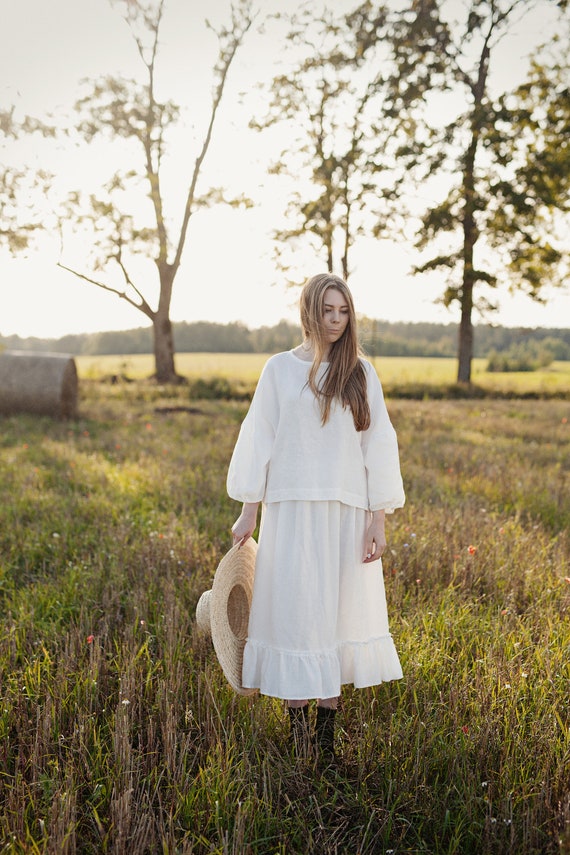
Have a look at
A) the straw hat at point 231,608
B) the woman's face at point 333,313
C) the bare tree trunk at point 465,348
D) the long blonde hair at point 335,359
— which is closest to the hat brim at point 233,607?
the straw hat at point 231,608

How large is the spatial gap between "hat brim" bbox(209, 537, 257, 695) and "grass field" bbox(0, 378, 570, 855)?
0.19 metres

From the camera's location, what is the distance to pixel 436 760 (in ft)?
9.30

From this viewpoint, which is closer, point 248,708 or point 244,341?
point 248,708

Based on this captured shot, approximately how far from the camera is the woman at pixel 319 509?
301 cm

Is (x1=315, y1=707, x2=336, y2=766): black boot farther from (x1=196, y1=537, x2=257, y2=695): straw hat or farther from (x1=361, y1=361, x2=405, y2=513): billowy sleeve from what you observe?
(x1=361, y1=361, x2=405, y2=513): billowy sleeve

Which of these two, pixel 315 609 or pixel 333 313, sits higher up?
pixel 333 313

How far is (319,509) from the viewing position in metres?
3.08

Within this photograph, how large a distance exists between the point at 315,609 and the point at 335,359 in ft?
3.62

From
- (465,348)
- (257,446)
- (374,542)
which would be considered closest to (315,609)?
(374,542)

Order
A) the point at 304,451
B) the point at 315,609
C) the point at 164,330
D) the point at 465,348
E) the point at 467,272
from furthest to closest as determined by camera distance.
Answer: the point at 465,348 < the point at 164,330 < the point at 467,272 < the point at 304,451 < the point at 315,609

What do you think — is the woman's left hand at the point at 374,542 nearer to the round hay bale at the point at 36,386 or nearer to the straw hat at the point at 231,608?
the straw hat at the point at 231,608

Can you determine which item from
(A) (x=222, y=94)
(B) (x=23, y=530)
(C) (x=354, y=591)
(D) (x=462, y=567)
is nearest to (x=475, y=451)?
(D) (x=462, y=567)

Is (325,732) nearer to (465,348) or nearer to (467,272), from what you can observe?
(467,272)

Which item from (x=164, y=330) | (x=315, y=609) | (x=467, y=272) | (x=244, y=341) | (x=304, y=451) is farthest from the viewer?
(x=244, y=341)
